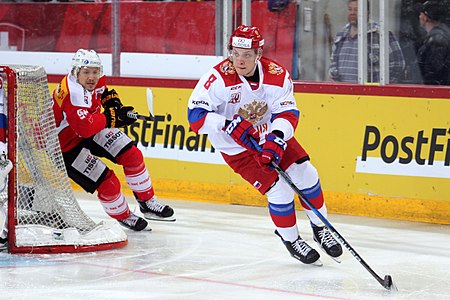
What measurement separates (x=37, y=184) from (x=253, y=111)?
1190 mm

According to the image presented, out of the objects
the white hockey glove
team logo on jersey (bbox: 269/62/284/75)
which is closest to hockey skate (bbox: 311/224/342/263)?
team logo on jersey (bbox: 269/62/284/75)

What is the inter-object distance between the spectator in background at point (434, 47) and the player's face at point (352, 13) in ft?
1.44

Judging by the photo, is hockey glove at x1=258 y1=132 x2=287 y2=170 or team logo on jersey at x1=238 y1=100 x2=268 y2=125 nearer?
hockey glove at x1=258 y1=132 x2=287 y2=170

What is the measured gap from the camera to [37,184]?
5.35m

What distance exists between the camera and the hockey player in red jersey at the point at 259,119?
4887 mm

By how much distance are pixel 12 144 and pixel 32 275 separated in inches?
27.8

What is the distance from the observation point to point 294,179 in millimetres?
5020

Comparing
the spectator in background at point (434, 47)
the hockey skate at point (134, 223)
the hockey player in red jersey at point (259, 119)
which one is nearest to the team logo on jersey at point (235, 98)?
the hockey player in red jersey at point (259, 119)

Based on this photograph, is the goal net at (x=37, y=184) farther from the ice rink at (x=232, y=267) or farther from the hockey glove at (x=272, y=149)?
the hockey glove at (x=272, y=149)

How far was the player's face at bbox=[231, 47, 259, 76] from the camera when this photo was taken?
4.89 m

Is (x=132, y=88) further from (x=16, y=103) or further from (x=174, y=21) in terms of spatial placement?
(x=16, y=103)

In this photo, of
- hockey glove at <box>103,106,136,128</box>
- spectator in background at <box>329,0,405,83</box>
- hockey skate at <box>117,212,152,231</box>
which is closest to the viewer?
hockey glove at <box>103,106,136,128</box>

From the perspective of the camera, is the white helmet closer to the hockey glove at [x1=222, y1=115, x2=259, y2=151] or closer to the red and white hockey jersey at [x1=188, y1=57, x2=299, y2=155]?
→ the red and white hockey jersey at [x1=188, y1=57, x2=299, y2=155]

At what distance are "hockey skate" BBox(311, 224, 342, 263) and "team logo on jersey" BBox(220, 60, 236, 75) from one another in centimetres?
86
